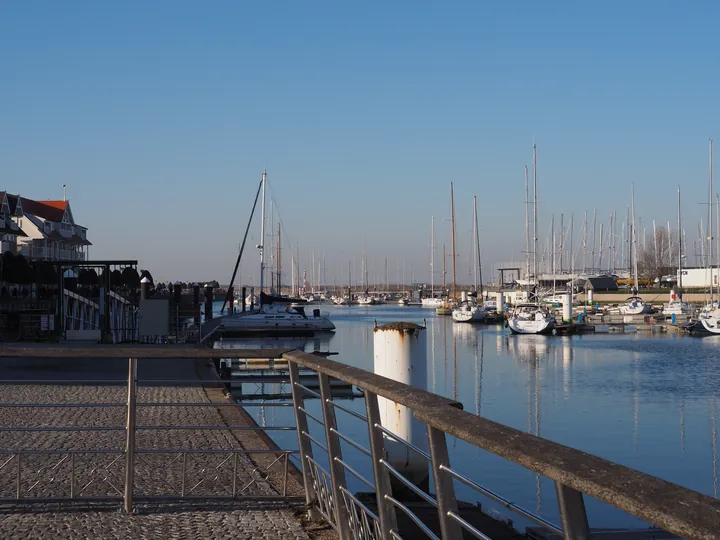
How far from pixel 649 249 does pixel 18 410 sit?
153 meters

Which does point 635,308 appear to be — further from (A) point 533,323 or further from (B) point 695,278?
(B) point 695,278

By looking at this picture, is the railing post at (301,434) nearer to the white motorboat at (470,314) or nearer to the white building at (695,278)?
the white motorboat at (470,314)

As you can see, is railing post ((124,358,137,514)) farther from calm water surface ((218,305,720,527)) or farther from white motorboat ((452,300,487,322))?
white motorboat ((452,300,487,322))

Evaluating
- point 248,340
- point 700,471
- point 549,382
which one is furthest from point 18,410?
point 248,340

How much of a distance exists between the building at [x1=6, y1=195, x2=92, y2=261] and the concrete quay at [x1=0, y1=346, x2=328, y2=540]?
63.4 metres

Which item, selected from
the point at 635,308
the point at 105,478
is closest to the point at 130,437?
the point at 105,478

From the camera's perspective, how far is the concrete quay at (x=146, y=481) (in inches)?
273

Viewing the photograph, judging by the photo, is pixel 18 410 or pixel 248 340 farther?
pixel 248 340

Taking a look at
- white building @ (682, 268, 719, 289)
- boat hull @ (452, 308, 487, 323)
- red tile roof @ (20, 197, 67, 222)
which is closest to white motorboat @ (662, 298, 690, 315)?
boat hull @ (452, 308, 487, 323)

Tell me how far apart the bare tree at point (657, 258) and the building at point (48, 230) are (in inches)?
3548

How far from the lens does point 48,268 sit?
43.0m

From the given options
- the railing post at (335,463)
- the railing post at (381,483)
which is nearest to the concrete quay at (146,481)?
the railing post at (335,463)

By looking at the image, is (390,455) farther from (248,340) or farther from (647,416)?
(248,340)

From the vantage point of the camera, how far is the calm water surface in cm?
1834
